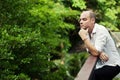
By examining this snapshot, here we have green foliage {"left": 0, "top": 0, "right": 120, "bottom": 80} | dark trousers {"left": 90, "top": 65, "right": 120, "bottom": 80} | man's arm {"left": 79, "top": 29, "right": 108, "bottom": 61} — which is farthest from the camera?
green foliage {"left": 0, "top": 0, "right": 120, "bottom": 80}

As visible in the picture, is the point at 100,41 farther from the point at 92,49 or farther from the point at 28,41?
the point at 28,41

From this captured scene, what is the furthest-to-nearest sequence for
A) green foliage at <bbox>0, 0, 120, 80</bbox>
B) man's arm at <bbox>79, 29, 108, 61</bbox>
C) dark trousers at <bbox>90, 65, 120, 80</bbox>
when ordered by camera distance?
1. green foliage at <bbox>0, 0, 120, 80</bbox>
2. dark trousers at <bbox>90, 65, 120, 80</bbox>
3. man's arm at <bbox>79, 29, 108, 61</bbox>

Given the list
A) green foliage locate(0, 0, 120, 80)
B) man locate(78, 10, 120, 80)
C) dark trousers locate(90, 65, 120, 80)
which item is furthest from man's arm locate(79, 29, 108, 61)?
green foliage locate(0, 0, 120, 80)

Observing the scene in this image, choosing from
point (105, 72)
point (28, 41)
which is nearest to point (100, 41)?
point (105, 72)

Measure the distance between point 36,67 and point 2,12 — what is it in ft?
4.07

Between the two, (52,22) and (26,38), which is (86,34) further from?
(52,22)

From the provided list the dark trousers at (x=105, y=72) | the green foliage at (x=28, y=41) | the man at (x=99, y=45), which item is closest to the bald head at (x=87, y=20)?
the man at (x=99, y=45)

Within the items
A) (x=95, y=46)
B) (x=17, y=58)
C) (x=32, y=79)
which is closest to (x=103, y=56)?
(x=95, y=46)

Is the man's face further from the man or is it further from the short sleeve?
the short sleeve

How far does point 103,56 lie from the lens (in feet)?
12.1

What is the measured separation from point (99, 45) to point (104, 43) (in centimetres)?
6

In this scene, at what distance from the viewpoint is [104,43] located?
3.71 m

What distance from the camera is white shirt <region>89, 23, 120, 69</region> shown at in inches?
146

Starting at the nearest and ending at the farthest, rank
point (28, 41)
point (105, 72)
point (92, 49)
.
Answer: point (92, 49)
point (105, 72)
point (28, 41)
